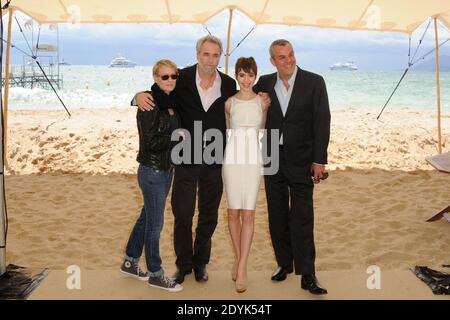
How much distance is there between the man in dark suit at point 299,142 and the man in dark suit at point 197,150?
31 centimetres

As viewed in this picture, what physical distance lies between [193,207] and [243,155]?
502mm

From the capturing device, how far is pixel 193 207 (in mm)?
3211

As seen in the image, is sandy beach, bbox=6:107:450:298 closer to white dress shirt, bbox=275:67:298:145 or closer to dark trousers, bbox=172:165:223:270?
dark trousers, bbox=172:165:223:270

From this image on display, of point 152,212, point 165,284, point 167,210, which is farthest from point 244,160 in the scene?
point 167,210

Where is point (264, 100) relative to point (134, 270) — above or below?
above

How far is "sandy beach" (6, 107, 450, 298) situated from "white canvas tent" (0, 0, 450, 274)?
7.01 ft

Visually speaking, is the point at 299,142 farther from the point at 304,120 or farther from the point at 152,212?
the point at 152,212

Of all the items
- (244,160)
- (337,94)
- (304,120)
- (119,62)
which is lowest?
(244,160)

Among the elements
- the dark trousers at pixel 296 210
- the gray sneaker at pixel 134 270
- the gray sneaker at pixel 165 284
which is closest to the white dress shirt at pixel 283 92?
the dark trousers at pixel 296 210

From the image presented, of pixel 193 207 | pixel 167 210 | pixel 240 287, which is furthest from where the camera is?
pixel 167 210

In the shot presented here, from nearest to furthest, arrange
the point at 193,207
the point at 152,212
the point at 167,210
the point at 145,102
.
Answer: the point at 145,102
the point at 152,212
the point at 193,207
the point at 167,210

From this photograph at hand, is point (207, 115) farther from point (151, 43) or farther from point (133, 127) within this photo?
point (151, 43)

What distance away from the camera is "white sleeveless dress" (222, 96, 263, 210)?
10.0ft

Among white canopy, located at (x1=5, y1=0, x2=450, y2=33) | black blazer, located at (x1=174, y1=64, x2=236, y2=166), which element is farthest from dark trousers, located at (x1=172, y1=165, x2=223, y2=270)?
white canopy, located at (x1=5, y1=0, x2=450, y2=33)
